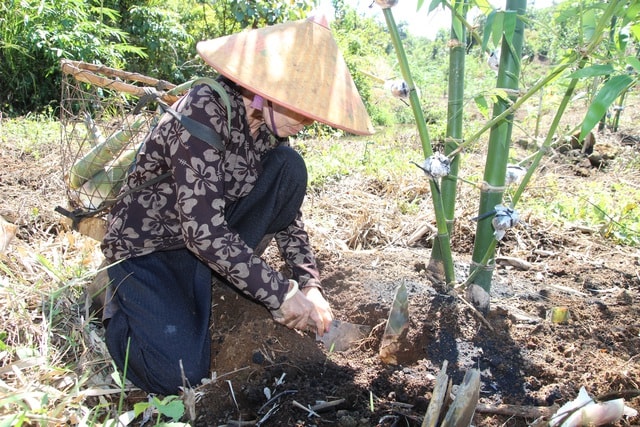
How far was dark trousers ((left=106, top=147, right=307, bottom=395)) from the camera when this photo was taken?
1.51 m

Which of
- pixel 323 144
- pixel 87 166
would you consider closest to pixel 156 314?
pixel 87 166

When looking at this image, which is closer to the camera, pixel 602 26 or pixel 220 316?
pixel 602 26

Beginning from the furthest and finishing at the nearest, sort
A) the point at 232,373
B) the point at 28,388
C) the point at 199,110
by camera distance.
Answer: the point at 232,373 < the point at 199,110 < the point at 28,388

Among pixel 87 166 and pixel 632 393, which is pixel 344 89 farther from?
pixel 632 393

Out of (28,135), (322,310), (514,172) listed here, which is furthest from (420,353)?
(28,135)

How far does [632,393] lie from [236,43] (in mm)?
1345

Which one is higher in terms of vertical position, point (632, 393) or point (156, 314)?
point (632, 393)

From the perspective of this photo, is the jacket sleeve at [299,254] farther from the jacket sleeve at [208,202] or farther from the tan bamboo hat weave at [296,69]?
the tan bamboo hat weave at [296,69]

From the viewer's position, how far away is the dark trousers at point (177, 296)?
59.6 inches

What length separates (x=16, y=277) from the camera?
1.86 m

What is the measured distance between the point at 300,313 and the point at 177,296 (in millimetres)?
441

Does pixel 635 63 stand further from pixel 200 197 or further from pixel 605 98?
pixel 200 197

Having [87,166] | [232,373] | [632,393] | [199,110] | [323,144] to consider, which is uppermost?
[199,110]

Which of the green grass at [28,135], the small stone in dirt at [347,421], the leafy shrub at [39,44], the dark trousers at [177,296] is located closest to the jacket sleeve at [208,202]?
the dark trousers at [177,296]
